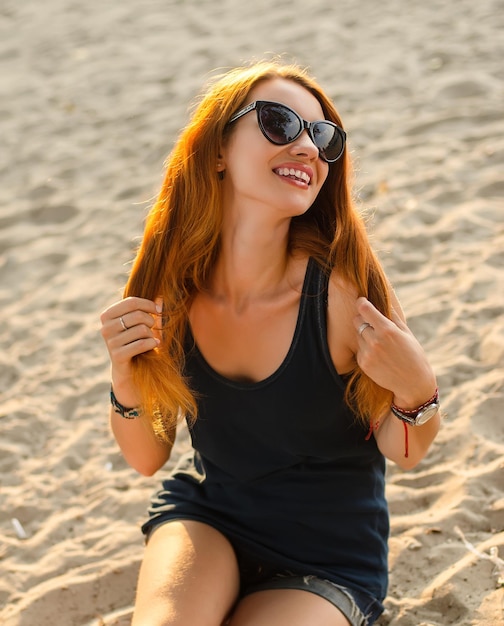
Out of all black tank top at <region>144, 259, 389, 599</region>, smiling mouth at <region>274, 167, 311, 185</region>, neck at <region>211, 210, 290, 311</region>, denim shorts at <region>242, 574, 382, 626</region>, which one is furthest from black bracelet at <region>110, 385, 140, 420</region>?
smiling mouth at <region>274, 167, 311, 185</region>

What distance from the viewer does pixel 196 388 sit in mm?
2652

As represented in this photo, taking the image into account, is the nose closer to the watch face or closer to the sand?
the watch face

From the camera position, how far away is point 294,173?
2426 millimetres

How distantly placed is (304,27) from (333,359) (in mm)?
5354

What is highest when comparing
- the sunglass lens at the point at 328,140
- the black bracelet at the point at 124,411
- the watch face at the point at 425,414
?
the sunglass lens at the point at 328,140

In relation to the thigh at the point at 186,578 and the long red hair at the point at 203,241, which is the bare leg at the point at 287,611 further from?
the long red hair at the point at 203,241

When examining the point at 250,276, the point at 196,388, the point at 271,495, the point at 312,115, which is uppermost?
the point at 312,115

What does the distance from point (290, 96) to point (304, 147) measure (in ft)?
0.54

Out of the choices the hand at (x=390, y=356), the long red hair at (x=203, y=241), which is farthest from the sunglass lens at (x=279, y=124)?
the hand at (x=390, y=356)

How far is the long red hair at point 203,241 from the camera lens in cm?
247

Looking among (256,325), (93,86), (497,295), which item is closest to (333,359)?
(256,325)

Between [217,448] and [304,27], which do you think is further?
[304,27]

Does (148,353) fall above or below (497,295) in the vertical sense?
above

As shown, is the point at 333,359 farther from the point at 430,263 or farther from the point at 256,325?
the point at 430,263
